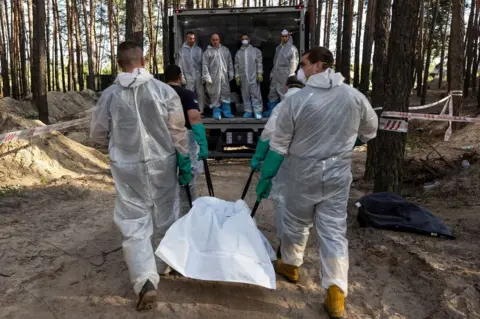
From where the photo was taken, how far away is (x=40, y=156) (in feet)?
23.0

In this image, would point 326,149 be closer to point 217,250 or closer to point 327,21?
point 217,250

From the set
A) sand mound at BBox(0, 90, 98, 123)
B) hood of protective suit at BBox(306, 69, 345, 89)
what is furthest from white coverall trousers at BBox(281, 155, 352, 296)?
sand mound at BBox(0, 90, 98, 123)

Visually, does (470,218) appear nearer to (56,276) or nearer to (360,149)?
(56,276)

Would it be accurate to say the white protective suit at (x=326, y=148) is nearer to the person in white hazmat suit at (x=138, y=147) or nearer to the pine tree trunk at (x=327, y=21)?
the person in white hazmat suit at (x=138, y=147)

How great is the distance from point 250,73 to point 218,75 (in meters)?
0.71

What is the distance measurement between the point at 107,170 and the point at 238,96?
11.3 ft

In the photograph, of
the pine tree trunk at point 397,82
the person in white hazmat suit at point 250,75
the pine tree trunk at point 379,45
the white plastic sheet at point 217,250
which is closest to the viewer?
the white plastic sheet at point 217,250

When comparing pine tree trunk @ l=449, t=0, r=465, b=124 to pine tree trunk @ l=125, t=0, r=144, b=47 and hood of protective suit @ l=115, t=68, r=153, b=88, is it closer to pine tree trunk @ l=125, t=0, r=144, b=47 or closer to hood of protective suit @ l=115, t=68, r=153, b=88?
pine tree trunk @ l=125, t=0, r=144, b=47

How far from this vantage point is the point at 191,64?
27.6ft

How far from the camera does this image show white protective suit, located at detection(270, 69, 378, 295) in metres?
2.84

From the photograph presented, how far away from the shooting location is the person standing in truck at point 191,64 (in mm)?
8375

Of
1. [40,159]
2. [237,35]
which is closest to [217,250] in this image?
[40,159]

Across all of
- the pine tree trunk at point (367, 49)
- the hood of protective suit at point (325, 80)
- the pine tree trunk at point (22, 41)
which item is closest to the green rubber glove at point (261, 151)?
the hood of protective suit at point (325, 80)

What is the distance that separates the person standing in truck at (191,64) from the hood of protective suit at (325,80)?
5.77m
